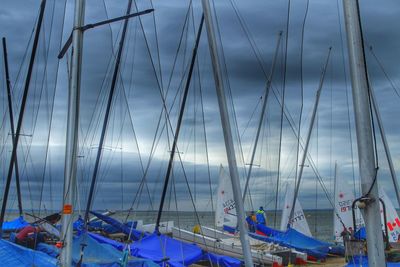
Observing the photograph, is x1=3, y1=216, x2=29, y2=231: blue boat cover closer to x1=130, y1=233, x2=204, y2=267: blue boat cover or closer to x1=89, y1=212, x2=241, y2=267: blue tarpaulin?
x1=89, y1=212, x2=241, y2=267: blue tarpaulin

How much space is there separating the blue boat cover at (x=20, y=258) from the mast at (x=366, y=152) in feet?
34.5

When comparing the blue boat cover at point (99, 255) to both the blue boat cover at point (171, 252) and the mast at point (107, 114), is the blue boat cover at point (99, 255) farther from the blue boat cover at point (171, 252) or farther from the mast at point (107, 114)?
the mast at point (107, 114)

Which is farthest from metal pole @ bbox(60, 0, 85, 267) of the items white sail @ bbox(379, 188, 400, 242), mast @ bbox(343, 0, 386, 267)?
white sail @ bbox(379, 188, 400, 242)

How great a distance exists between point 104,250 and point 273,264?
1043cm

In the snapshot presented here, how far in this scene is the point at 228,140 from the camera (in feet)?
Answer: 41.2

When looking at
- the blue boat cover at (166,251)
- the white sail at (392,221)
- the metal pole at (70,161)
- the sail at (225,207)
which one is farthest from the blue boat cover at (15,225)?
the white sail at (392,221)

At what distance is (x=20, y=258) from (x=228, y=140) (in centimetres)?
711

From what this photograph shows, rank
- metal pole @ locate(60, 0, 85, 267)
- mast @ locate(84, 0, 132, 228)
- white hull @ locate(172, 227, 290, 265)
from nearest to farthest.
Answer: metal pole @ locate(60, 0, 85, 267), mast @ locate(84, 0, 132, 228), white hull @ locate(172, 227, 290, 265)

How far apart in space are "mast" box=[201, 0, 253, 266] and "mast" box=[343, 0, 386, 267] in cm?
539

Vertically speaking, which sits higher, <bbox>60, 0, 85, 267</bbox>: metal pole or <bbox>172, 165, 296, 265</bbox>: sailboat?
<bbox>60, 0, 85, 267</bbox>: metal pole

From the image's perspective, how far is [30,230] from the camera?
21250 mm

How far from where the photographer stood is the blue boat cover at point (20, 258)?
47.9 feet

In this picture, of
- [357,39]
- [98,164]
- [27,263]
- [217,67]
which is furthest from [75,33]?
[98,164]

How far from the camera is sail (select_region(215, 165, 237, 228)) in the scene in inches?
1610
